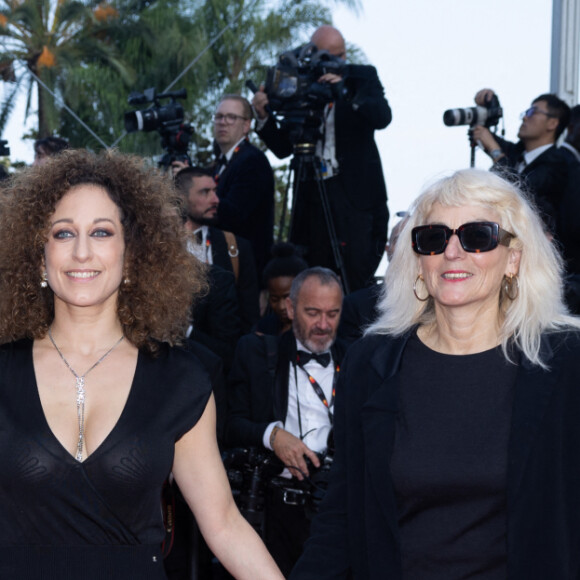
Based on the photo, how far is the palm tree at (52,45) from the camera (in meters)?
24.2

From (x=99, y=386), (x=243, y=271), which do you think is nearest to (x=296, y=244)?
(x=243, y=271)

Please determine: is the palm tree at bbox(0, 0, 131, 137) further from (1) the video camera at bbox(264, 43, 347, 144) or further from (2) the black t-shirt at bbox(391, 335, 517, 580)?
(2) the black t-shirt at bbox(391, 335, 517, 580)

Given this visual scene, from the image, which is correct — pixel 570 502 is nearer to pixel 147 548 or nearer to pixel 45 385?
pixel 147 548

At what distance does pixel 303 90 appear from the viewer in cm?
636

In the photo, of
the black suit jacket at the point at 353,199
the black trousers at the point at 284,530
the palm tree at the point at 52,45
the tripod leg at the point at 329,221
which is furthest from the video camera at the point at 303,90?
the palm tree at the point at 52,45

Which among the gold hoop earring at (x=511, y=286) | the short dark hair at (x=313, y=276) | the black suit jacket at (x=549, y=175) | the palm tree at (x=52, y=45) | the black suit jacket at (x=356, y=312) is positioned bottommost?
the black suit jacket at (x=356, y=312)

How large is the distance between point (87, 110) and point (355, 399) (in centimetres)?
2317

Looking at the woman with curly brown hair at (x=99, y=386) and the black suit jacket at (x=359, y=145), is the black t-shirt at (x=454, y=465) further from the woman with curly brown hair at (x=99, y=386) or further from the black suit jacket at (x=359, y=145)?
the black suit jacket at (x=359, y=145)

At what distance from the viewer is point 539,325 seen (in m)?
2.76

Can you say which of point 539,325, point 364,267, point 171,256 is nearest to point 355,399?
point 539,325

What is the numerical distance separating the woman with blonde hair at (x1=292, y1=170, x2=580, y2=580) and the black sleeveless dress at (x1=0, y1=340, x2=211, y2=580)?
0.48 m

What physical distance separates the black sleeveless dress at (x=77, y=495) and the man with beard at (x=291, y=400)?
6.62 feet

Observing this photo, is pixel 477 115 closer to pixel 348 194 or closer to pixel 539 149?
pixel 539 149

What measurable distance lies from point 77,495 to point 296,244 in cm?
429
